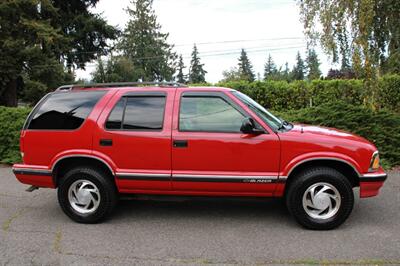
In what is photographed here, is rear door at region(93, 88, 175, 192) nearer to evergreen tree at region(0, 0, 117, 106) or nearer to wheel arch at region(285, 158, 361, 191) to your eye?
wheel arch at region(285, 158, 361, 191)

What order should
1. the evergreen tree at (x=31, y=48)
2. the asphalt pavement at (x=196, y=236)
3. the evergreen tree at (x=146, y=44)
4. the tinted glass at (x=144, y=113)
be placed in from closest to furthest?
the asphalt pavement at (x=196, y=236)
the tinted glass at (x=144, y=113)
the evergreen tree at (x=31, y=48)
the evergreen tree at (x=146, y=44)

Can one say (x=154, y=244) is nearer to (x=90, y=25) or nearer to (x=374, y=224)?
(x=374, y=224)

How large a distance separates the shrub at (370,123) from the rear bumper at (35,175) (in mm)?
5674

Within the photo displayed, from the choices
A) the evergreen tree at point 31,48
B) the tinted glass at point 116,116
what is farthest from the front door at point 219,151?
the evergreen tree at point 31,48

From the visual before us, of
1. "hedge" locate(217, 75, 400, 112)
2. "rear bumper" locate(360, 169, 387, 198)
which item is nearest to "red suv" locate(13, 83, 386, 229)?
"rear bumper" locate(360, 169, 387, 198)

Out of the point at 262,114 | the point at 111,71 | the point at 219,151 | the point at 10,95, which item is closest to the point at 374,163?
the point at 262,114

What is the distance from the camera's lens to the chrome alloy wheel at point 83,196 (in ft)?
18.0

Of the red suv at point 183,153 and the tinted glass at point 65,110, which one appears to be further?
the tinted glass at point 65,110

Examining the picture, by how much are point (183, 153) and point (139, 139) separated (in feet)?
1.92

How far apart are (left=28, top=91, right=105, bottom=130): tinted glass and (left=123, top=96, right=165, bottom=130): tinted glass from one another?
479 mm

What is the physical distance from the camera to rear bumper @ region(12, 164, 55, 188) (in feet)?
18.2

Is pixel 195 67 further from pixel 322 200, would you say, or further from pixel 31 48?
pixel 322 200

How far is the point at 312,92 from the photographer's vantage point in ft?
43.0

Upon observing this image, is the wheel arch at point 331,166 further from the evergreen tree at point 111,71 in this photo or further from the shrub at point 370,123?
the evergreen tree at point 111,71
